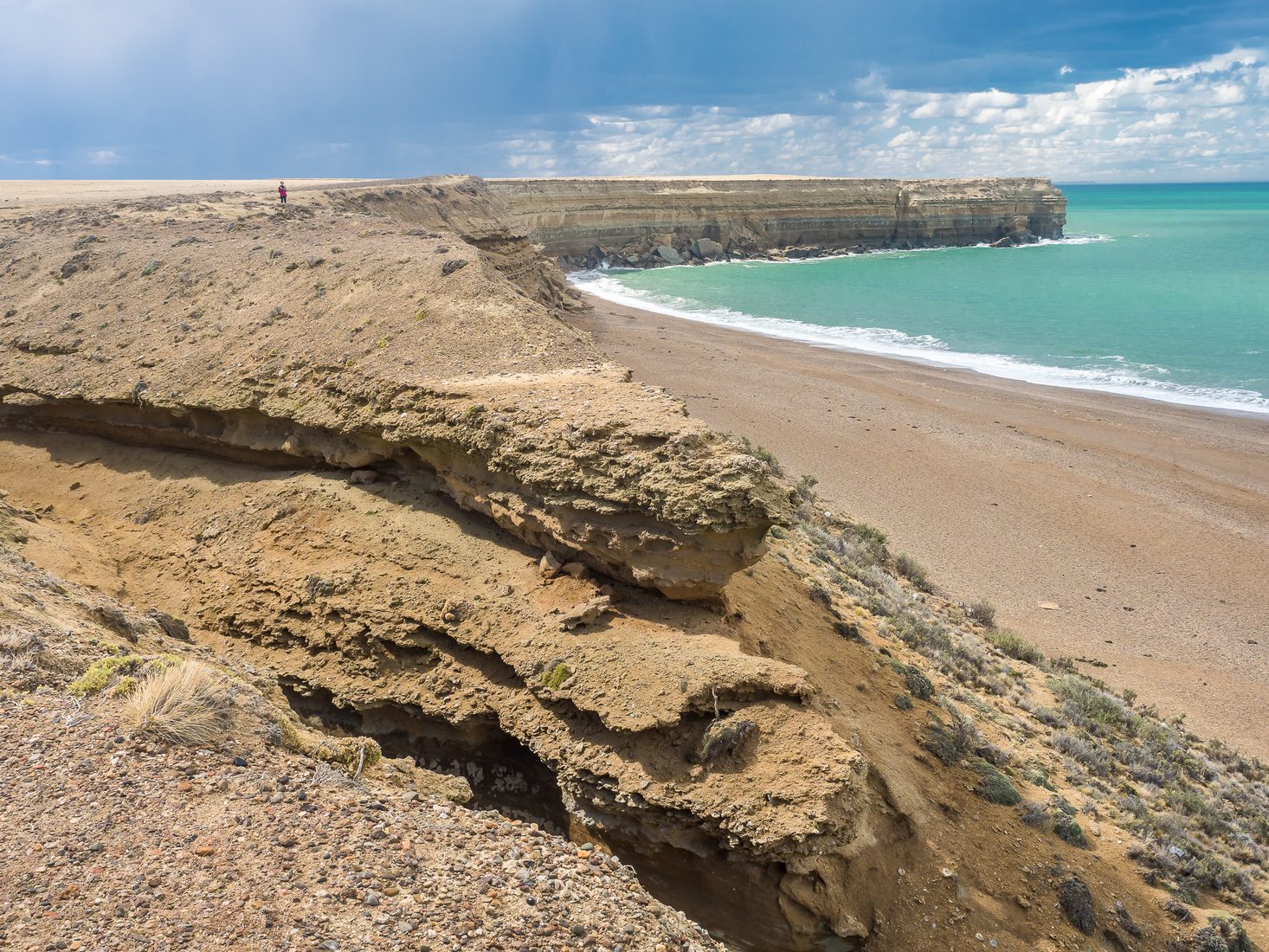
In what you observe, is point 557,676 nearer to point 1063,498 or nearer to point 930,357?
point 1063,498

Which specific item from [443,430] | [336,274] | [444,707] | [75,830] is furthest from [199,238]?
[75,830]

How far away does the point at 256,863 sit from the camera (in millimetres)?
4207

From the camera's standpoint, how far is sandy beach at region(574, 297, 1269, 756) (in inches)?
556

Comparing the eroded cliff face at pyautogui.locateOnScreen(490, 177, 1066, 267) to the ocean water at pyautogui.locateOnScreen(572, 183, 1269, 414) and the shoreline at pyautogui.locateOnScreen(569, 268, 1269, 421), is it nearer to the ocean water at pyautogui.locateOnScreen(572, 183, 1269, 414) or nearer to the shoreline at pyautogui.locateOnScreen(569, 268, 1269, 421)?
the ocean water at pyautogui.locateOnScreen(572, 183, 1269, 414)

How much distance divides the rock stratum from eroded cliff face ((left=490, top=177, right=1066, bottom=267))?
5907 cm

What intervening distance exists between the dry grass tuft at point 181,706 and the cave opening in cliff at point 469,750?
2.45 meters

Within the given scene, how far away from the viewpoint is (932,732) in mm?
8977

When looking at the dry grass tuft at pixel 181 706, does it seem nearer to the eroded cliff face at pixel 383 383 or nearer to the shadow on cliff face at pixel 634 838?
the shadow on cliff face at pixel 634 838

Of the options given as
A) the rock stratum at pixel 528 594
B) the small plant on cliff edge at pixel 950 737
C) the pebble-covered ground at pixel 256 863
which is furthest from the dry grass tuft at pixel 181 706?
the small plant on cliff edge at pixel 950 737

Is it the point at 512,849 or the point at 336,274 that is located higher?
the point at 336,274

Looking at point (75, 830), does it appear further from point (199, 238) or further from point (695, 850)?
point (199, 238)

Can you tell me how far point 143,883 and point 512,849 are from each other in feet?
6.07

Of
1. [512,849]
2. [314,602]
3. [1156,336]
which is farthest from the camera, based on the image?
[1156,336]

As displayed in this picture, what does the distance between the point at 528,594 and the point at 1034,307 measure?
50.5m
